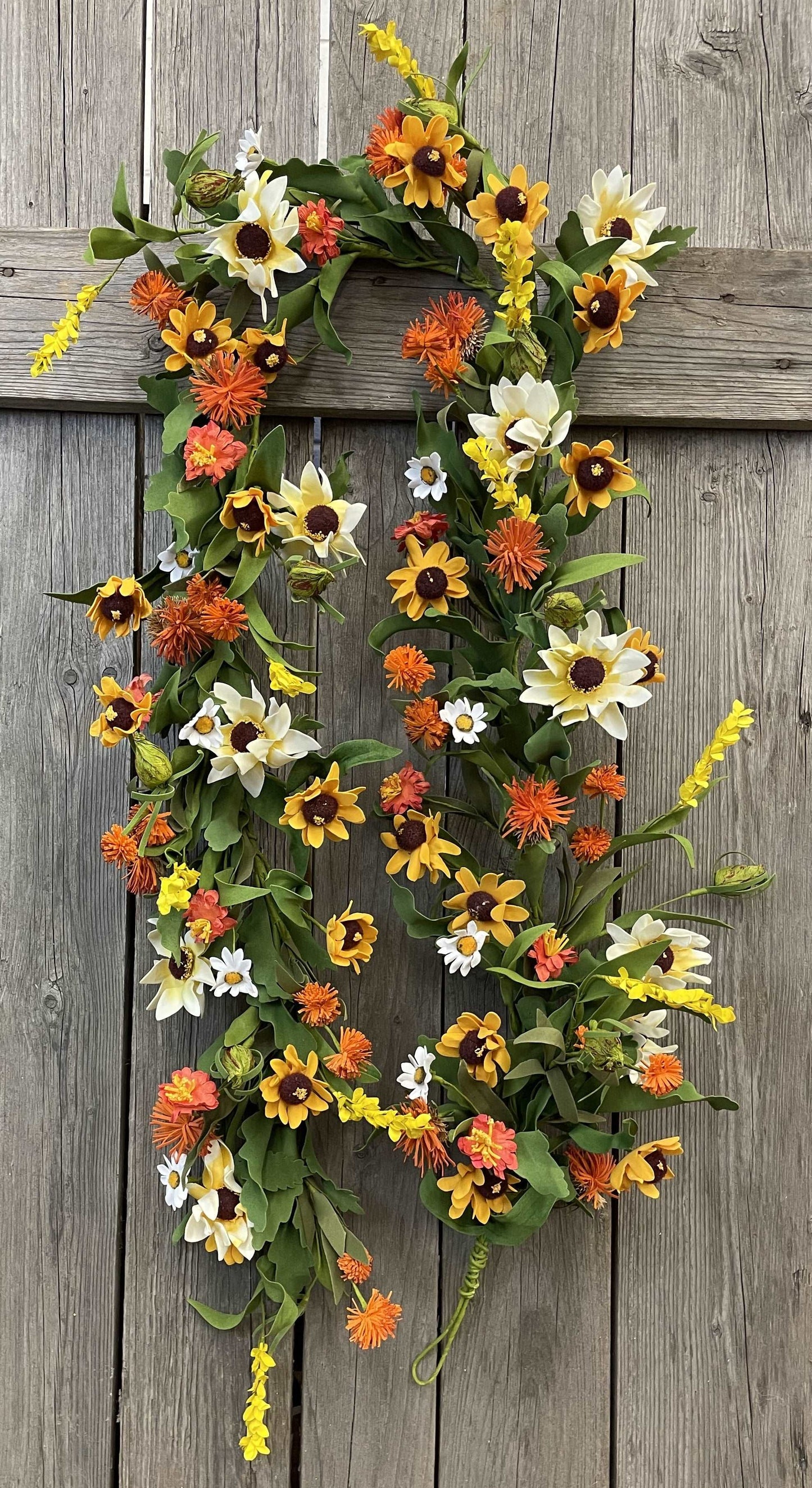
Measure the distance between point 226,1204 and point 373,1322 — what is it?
0.50 ft

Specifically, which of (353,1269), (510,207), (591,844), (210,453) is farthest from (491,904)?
(510,207)

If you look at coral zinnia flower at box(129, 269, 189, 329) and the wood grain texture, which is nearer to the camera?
coral zinnia flower at box(129, 269, 189, 329)

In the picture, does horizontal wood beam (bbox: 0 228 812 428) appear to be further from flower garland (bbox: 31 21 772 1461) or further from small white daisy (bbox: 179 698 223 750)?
small white daisy (bbox: 179 698 223 750)

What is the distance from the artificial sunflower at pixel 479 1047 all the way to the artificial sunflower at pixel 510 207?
2.05 feet

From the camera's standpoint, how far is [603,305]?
82 centimetres

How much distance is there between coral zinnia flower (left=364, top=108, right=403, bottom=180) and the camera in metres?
0.79

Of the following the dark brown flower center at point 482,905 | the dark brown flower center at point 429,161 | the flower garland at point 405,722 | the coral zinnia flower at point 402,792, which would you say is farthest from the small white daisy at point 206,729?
the dark brown flower center at point 429,161

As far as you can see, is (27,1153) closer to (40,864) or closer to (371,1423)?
(40,864)

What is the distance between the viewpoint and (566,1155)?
86 centimetres

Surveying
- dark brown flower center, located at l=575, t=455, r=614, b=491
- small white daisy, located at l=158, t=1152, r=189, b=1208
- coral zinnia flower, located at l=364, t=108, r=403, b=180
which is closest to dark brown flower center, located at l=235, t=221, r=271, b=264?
coral zinnia flower, located at l=364, t=108, r=403, b=180

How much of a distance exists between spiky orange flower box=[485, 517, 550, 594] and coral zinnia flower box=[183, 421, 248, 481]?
22cm

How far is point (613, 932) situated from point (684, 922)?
0.46 ft

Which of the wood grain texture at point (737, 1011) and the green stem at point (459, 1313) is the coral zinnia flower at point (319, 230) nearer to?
the wood grain texture at point (737, 1011)

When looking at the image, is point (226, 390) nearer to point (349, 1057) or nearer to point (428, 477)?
point (428, 477)
